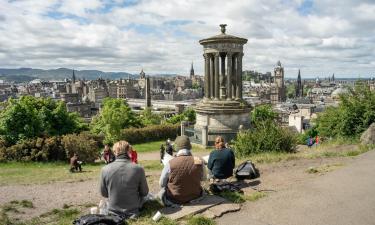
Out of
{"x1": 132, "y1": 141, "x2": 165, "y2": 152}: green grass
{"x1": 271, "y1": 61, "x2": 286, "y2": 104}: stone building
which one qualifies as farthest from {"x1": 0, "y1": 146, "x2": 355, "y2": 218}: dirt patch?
{"x1": 271, "y1": 61, "x2": 286, "y2": 104}: stone building

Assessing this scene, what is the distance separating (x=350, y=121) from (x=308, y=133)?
2460 centimetres

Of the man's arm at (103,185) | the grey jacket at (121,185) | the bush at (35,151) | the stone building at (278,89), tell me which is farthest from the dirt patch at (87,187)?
the stone building at (278,89)

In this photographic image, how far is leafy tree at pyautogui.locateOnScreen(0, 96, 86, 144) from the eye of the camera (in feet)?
68.9

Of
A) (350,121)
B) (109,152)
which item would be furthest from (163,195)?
(350,121)

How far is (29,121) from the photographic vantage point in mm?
22000

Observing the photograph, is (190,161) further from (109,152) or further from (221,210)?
(109,152)

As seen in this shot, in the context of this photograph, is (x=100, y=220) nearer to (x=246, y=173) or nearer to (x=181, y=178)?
(x=181, y=178)

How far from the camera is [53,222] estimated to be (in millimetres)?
6496

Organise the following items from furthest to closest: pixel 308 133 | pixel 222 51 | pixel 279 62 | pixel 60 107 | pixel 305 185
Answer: pixel 279 62 → pixel 308 133 → pixel 60 107 → pixel 222 51 → pixel 305 185

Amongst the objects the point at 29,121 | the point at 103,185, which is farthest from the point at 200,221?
the point at 29,121

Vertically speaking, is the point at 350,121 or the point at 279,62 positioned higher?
the point at 279,62

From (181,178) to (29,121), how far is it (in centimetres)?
1798

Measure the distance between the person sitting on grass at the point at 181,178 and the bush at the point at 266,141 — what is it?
682cm

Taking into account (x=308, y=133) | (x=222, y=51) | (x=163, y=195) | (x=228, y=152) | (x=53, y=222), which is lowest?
(x=308, y=133)
